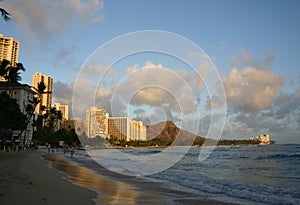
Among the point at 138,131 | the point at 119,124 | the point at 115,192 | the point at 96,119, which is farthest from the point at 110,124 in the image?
the point at 115,192

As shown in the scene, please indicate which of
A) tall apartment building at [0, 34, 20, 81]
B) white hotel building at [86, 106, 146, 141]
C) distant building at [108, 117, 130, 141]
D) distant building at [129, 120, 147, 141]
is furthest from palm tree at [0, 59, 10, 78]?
tall apartment building at [0, 34, 20, 81]

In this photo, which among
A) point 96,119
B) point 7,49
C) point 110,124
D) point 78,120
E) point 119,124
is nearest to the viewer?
point 96,119

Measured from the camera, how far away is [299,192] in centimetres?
1309

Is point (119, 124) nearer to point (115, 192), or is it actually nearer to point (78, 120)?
point (78, 120)

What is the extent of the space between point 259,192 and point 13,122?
4278 centimetres

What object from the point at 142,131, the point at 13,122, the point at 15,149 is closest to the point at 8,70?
the point at 13,122

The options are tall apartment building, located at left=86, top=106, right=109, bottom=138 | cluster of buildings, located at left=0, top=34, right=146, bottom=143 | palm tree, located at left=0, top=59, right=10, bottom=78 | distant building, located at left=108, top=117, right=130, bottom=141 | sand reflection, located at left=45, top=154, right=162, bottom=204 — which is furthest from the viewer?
cluster of buildings, located at left=0, top=34, right=146, bottom=143

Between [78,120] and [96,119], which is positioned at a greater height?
[78,120]

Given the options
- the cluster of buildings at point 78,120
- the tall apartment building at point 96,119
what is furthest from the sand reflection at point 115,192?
the tall apartment building at point 96,119

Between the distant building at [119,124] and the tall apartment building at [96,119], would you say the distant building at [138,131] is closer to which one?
the distant building at [119,124]

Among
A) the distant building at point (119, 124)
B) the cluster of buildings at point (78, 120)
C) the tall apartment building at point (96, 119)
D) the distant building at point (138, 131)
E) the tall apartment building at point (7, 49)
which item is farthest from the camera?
the tall apartment building at point (7, 49)

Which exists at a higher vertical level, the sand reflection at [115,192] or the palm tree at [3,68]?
the palm tree at [3,68]

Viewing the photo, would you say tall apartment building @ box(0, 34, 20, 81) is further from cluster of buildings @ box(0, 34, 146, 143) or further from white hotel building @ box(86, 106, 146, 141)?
white hotel building @ box(86, 106, 146, 141)

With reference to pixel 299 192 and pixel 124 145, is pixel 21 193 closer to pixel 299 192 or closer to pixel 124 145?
pixel 299 192
